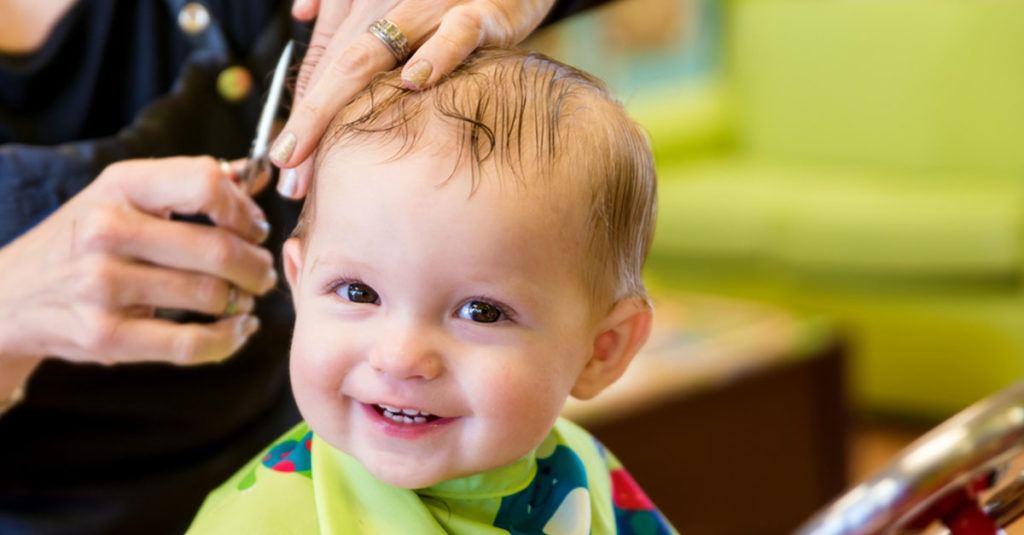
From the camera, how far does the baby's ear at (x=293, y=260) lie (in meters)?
0.90

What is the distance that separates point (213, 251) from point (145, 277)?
58mm

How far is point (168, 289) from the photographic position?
0.94 metres

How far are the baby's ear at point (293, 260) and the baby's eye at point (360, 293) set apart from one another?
83mm

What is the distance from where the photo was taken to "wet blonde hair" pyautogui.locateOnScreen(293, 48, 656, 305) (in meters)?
0.80

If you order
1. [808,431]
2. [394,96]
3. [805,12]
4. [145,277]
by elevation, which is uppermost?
[394,96]

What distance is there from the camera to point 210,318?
1122 millimetres

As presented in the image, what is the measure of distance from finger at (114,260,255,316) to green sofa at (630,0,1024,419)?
2.65 meters

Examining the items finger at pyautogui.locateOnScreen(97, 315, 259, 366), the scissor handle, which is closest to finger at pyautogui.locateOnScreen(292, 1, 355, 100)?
finger at pyautogui.locateOnScreen(97, 315, 259, 366)

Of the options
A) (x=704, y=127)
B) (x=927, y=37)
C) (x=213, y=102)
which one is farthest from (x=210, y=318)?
(x=704, y=127)

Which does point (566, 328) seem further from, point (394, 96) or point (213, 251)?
point (213, 251)

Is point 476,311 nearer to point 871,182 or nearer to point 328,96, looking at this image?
point 328,96

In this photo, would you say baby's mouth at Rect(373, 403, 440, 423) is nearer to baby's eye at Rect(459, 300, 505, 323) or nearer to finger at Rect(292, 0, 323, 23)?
baby's eye at Rect(459, 300, 505, 323)

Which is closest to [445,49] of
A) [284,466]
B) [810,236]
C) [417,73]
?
[417,73]

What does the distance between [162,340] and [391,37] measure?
0.31 m
